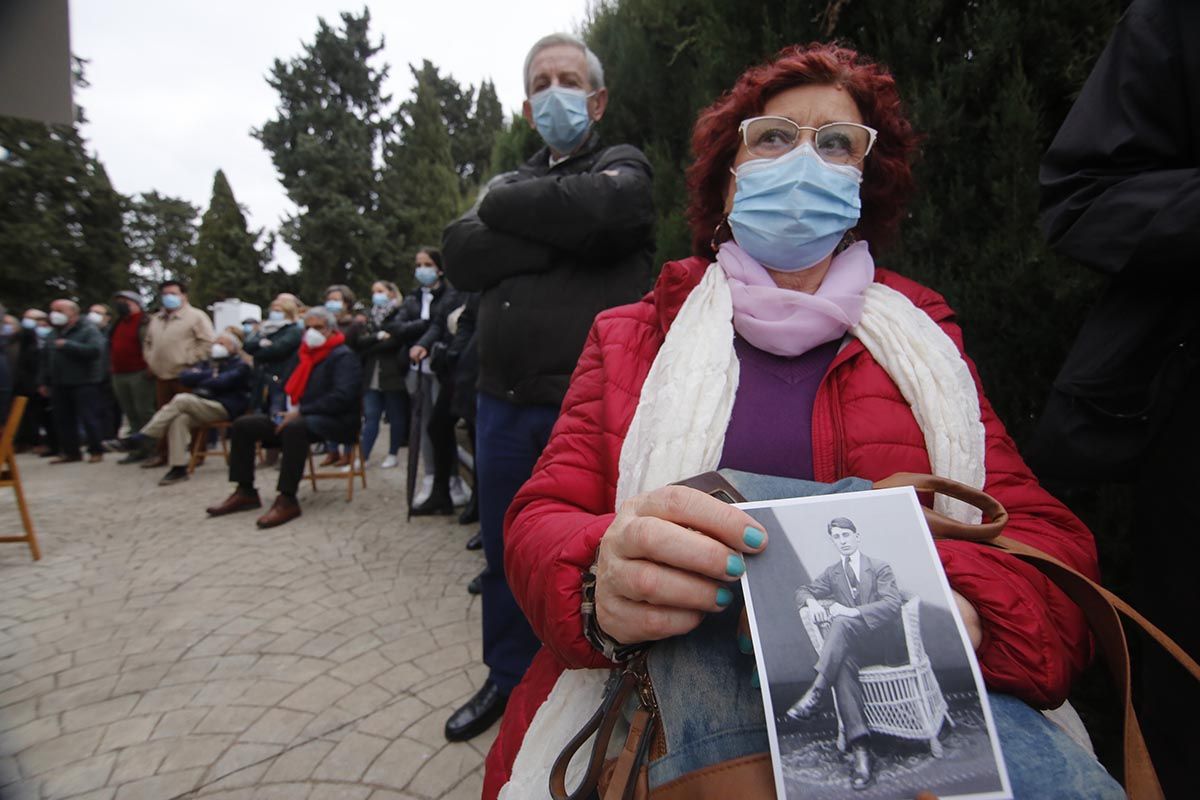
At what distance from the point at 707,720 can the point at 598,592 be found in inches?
9.0

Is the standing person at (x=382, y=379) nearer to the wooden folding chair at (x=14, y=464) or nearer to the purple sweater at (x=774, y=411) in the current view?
the wooden folding chair at (x=14, y=464)

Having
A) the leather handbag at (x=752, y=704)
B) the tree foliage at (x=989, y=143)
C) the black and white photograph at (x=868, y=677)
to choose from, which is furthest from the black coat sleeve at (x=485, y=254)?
the black and white photograph at (x=868, y=677)

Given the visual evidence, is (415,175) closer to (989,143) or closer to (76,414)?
(76,414)

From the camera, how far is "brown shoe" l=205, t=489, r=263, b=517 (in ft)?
19.4

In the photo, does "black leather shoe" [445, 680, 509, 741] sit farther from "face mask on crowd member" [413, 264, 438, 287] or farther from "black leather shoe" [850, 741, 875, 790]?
"face mask on crowd member" [413, 264, 438, 287]

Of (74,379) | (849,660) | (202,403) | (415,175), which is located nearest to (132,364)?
(74,379)

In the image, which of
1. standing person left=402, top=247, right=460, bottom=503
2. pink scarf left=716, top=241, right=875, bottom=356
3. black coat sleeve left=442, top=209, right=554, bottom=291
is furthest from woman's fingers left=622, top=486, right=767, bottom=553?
standing person left=402, top=247, right=460, bottom=503

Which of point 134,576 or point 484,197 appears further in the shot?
point 134,576

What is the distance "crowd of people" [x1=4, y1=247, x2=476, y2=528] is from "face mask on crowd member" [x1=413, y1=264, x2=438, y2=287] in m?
0.01

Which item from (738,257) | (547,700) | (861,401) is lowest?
(547,700)

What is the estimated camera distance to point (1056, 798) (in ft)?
2.47

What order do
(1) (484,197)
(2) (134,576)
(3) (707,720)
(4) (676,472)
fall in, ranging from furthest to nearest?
(2) (134,576) < (1) (484,197) < (4) (676,472) < (3) (707,720)

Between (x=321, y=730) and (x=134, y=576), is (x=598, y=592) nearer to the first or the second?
(x=321, y=730)

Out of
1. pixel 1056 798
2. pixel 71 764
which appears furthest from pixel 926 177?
pixel 71 764
